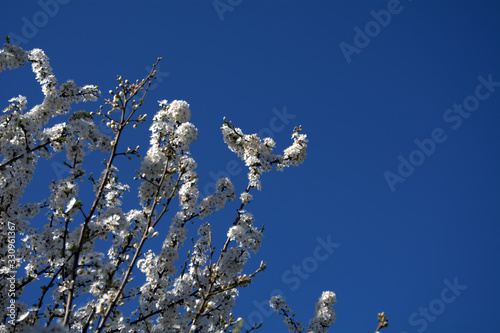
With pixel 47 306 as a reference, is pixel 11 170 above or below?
above

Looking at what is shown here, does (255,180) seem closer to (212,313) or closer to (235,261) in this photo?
(235,261)

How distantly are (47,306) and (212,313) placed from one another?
121 inches

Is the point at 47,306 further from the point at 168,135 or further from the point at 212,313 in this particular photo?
the point at 168,135

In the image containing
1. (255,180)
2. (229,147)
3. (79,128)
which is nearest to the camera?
(79,128)

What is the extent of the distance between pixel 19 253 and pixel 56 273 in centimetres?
132

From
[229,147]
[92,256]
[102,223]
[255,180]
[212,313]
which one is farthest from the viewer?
[229,147]

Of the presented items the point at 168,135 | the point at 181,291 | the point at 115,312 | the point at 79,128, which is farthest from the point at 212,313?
the point at 79,128

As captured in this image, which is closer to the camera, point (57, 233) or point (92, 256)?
point (92, 256)

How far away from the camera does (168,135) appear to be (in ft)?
25.3

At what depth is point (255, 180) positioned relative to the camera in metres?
9.44

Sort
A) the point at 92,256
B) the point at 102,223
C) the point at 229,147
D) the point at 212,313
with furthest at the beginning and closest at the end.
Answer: the point at 229,147, the point at 212,313, the point at 102,223, the point at 92,256

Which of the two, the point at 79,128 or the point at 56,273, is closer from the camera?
the point at 56,273

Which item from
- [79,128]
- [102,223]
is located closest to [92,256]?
[102,223]

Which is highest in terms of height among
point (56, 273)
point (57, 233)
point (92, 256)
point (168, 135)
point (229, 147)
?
point (229, 147)
